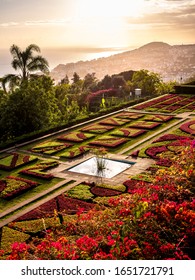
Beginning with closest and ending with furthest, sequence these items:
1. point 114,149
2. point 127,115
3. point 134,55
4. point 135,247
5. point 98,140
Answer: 1. point 135,247
2. point 114,149
3. point 98,140
4. point 127,115
5. point 134,55

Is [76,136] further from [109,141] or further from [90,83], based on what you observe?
[90,83]

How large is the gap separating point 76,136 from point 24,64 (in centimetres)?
1266

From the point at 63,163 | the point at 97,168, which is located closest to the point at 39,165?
the point at 63,163

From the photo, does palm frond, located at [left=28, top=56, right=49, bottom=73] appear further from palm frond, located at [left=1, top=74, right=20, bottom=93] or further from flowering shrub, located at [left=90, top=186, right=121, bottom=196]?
flowering shrub, located at [left=90, top=186, right=121, bottom=196]

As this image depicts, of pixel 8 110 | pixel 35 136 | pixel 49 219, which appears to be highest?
pixel 8 110

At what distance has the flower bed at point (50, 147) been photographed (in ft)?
72.0

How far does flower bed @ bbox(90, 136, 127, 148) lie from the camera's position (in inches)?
881

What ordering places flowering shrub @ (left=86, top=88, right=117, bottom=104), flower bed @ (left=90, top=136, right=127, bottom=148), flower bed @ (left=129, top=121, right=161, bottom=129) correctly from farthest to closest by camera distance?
flowering shrub @ (left=86, top=88, right=117, bottom=104), flower bed @ (left=129, top=121, right=161, bottom=129), flower bed @ (left=90, top=136, right=127, bottom=148)

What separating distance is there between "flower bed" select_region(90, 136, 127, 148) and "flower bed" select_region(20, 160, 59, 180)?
4.01 metres

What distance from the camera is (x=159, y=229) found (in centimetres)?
727

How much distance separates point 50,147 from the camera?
74.6 ft

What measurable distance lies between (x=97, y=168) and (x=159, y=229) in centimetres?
1132

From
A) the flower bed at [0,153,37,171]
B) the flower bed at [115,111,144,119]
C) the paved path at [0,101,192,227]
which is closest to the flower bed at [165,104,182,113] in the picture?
the flower bed at [115,111,144,119]

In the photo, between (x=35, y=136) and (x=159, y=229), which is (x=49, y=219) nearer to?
(x=159, y=229)
